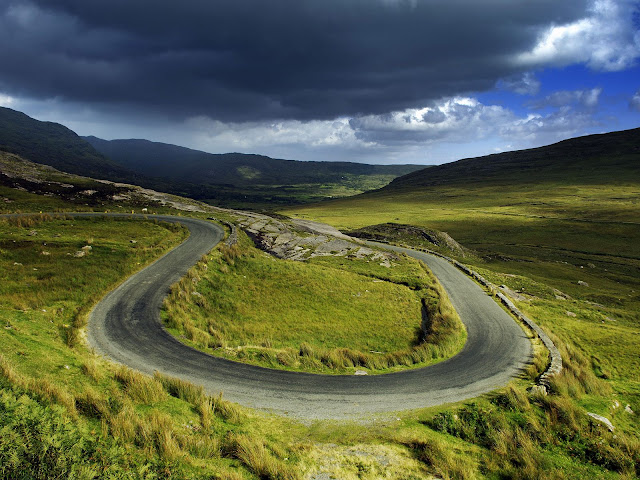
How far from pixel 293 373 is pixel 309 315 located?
33.1ft

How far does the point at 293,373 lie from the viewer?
16.0 metres

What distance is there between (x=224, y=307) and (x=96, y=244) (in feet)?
47.8

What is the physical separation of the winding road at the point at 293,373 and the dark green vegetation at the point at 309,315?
3.43 feet

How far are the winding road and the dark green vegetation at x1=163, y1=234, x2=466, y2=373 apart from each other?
3.43 ft

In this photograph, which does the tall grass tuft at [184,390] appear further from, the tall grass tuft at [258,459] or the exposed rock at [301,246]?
the exposed rock at [301,246]

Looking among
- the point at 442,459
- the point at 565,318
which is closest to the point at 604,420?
the point at 442,459

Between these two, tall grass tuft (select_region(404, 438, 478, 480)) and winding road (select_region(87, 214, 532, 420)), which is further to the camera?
winding road (select_region(87, 214, 532, 420))

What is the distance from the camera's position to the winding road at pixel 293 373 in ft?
44.9

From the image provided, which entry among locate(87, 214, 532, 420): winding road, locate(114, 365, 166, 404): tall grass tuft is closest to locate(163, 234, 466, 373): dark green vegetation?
locate(87, 214, 532, 420): winding road

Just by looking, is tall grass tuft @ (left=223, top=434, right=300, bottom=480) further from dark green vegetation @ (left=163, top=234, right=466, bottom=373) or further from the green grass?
dark green vegetation @ (left=163, top=234, right=466, bottom=373)

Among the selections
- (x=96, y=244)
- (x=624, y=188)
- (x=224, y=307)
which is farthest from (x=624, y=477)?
(x=624, y=188)

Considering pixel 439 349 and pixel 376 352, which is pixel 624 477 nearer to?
pixel 439 349

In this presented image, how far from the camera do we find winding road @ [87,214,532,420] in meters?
13.7

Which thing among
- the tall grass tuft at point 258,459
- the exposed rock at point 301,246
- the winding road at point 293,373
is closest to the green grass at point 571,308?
the winding road at point 293,373
